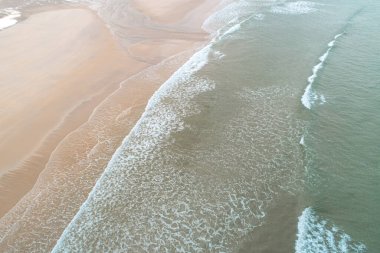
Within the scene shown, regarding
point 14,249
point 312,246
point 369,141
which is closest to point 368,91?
point 369,141

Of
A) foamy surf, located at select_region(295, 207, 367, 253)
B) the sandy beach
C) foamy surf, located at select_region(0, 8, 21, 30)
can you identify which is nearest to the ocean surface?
foamy surf, located at select_region(295, 207, 367, 253)

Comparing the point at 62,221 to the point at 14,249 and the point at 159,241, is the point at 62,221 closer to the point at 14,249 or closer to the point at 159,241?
the point at 14,249

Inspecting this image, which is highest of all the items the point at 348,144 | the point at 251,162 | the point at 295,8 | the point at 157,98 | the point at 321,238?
the point at 295,8

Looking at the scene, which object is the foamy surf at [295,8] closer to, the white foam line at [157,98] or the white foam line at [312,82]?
the white foam line at [312,82]

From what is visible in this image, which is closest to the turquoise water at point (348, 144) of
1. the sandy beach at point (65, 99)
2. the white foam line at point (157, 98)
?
the white foam line at point (157, 98)

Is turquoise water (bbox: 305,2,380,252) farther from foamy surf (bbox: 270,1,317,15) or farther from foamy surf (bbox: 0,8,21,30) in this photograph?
foamy surf (bbox: 0,8,21,30)

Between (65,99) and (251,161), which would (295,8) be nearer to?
(251,161)

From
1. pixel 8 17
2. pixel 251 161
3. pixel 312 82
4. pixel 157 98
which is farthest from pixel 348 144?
pixel 8 17
